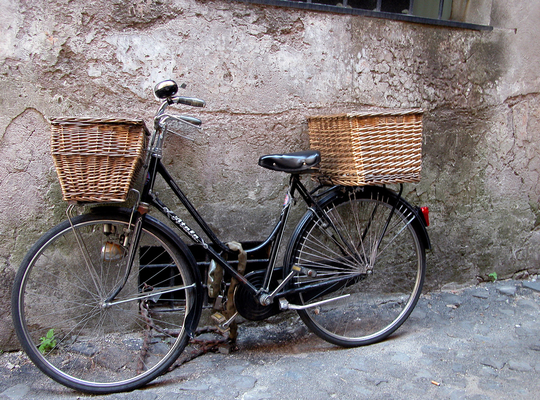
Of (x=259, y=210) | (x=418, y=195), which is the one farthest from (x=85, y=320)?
(x=418, y=195)

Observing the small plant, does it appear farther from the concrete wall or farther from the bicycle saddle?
the bicycle saddle

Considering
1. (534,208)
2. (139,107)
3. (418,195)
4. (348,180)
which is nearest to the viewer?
(348,180)

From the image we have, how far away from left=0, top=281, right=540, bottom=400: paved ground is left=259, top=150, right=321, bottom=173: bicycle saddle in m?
1.18

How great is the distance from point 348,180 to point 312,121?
552 mm

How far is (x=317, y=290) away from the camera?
2.95 m

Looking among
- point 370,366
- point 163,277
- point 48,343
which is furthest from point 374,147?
point 48,343

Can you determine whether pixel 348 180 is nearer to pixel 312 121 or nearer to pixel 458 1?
pixel 312 121

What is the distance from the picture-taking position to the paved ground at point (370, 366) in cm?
248

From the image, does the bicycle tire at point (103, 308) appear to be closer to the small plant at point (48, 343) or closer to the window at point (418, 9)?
the small plant at point (48, 343)

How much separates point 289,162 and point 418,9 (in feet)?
6.41

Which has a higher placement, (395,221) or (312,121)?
(312,121)

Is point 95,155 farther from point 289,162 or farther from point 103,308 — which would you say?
point 289,162

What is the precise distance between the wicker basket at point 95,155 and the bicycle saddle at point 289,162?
0.72 metres

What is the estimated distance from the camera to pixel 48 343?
9.33ft
